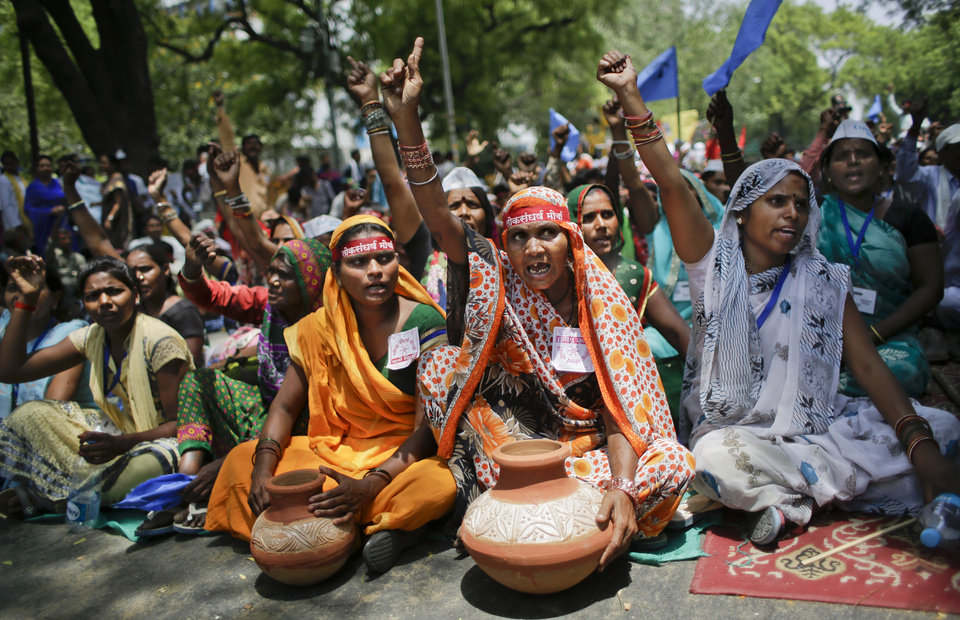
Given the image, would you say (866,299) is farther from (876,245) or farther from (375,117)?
(375,117)

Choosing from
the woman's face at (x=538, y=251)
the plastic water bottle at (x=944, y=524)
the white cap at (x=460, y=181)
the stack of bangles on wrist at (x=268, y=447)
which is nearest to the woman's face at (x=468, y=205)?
the white cap at (x=460, y=181)

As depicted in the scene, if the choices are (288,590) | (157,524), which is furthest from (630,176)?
(157,524)

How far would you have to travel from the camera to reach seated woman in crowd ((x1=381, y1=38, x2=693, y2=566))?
3.09 m

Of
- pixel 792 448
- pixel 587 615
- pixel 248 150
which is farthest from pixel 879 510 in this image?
pixel 248 150

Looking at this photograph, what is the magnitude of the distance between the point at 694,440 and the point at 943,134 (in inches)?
161

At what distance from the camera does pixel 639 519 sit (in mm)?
2893

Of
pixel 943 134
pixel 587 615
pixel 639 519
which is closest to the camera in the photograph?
pixel 587 615

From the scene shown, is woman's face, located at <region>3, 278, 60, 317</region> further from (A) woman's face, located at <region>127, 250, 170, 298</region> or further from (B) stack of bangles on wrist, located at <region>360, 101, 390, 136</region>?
(B) stack of bangles on wrist, located at <region>360, 101, 390, 136</region>

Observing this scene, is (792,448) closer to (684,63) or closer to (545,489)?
(545,489)

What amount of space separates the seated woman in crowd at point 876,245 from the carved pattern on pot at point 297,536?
329 centimetres

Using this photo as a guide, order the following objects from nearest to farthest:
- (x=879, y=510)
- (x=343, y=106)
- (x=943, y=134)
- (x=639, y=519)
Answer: (x=639, y=519), (x=879, y=510), (x=943, y=134), (x=343, y=106)

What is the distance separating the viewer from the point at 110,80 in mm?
12445

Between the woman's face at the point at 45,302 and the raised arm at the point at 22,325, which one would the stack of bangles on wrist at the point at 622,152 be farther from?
the woman's face at the point at 45,302

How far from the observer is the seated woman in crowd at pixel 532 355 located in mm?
3090
